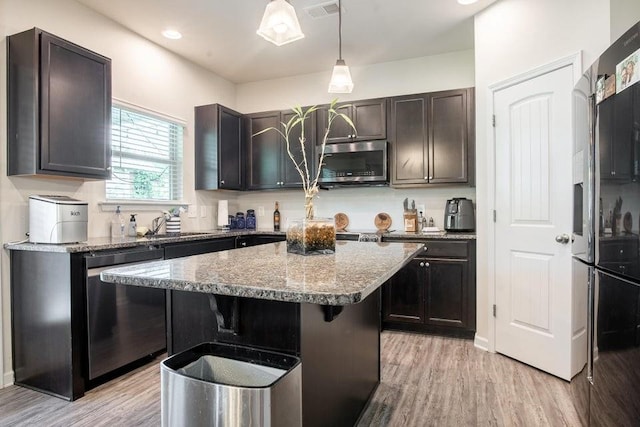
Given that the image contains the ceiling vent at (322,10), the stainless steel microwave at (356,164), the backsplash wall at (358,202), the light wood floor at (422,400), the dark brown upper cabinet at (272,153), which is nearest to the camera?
the light wood floor at (422,400)

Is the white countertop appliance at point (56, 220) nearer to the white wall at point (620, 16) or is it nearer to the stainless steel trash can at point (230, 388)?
the stainless steel trash can at point (230, 388)

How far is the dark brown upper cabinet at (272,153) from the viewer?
427 centimetres

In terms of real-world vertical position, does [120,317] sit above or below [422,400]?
above

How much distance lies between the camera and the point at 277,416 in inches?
42.9

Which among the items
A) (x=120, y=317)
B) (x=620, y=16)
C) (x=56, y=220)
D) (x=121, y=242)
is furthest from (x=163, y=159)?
(x=620, y=16)

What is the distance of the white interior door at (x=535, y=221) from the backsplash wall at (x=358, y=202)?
3.37 ft

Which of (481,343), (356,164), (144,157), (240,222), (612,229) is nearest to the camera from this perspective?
(612,229)

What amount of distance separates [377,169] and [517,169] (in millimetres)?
1411

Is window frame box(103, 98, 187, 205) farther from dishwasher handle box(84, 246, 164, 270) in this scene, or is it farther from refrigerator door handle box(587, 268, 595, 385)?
refrigerator door handle box(587, 268, 595, 385)

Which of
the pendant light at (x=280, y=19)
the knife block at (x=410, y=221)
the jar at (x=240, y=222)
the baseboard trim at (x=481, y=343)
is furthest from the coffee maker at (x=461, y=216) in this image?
the jar at (x=240, y=222)

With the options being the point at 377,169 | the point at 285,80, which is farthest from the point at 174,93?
the point at 377,169

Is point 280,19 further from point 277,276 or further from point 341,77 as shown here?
point 277,276

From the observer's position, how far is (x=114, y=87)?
3.20 m

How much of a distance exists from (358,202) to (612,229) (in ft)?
9.69
